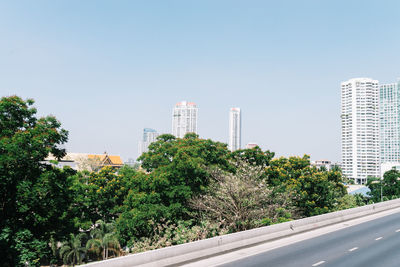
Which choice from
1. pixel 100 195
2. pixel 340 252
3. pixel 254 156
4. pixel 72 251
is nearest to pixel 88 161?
pixel 100 195

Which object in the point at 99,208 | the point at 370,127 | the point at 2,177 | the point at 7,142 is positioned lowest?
the point at 99,208

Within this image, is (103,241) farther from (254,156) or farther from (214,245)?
(214,245)

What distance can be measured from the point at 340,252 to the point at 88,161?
8701 cm

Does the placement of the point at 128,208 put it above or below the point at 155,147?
below

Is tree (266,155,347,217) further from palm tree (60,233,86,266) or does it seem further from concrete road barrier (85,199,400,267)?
palm tree (60,233,86,266)

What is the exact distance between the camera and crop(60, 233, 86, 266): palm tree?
1134 inches

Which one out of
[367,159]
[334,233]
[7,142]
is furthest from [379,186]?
[367,159]

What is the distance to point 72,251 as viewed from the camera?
1136 inches

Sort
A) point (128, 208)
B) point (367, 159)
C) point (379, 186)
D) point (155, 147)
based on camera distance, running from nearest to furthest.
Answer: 1. point (128, 208)
2. point (155, 147)
3. point (379, 186)
4. point (367, 159)

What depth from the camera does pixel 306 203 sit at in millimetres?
34438

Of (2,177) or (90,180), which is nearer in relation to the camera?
(2,177)

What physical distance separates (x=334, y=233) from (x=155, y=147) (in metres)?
18.0

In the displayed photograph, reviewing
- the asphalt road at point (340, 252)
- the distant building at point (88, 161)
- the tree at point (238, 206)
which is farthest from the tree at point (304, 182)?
the distant building at point (88, 161)

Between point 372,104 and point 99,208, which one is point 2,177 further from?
point 372,104
